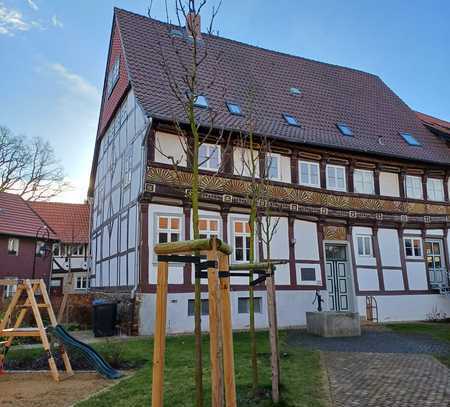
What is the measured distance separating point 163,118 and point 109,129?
8395 mm

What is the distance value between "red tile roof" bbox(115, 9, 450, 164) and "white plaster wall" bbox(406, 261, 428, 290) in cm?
457

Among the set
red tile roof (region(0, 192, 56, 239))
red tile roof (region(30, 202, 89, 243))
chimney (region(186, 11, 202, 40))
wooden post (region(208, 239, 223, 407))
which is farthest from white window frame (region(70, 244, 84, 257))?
wooden post (region(208, 239, 223, 407))

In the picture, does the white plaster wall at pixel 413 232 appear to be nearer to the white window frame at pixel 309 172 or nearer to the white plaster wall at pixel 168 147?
the white window frame at pixel 309 172

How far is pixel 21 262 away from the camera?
25.9 meters

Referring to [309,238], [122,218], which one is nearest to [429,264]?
[309,238]

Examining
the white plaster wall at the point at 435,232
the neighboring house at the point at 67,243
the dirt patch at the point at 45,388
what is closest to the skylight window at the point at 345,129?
the white plaster wall at the point at 435,232

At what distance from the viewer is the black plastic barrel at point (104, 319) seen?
43.2 feet

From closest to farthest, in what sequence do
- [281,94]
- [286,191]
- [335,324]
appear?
[335,324] < [286,191] < [281,94]

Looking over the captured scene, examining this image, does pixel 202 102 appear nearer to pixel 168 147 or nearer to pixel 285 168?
pixel 168 147

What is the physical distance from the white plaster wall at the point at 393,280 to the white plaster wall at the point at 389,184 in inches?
129

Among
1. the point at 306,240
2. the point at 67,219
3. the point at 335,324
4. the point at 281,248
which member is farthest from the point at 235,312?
the point at 67,219

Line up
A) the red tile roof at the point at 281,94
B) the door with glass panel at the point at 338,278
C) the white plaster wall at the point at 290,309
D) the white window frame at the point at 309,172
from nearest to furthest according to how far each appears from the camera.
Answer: the white plaster wall at the point at 290,309 < the red tile roof at the point at 281,94 < the white window frame at the point at 309,172 < the door with glass panel at the point at 338,278

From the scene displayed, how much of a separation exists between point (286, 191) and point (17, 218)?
17.7 m

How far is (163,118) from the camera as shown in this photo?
13.8 meters
